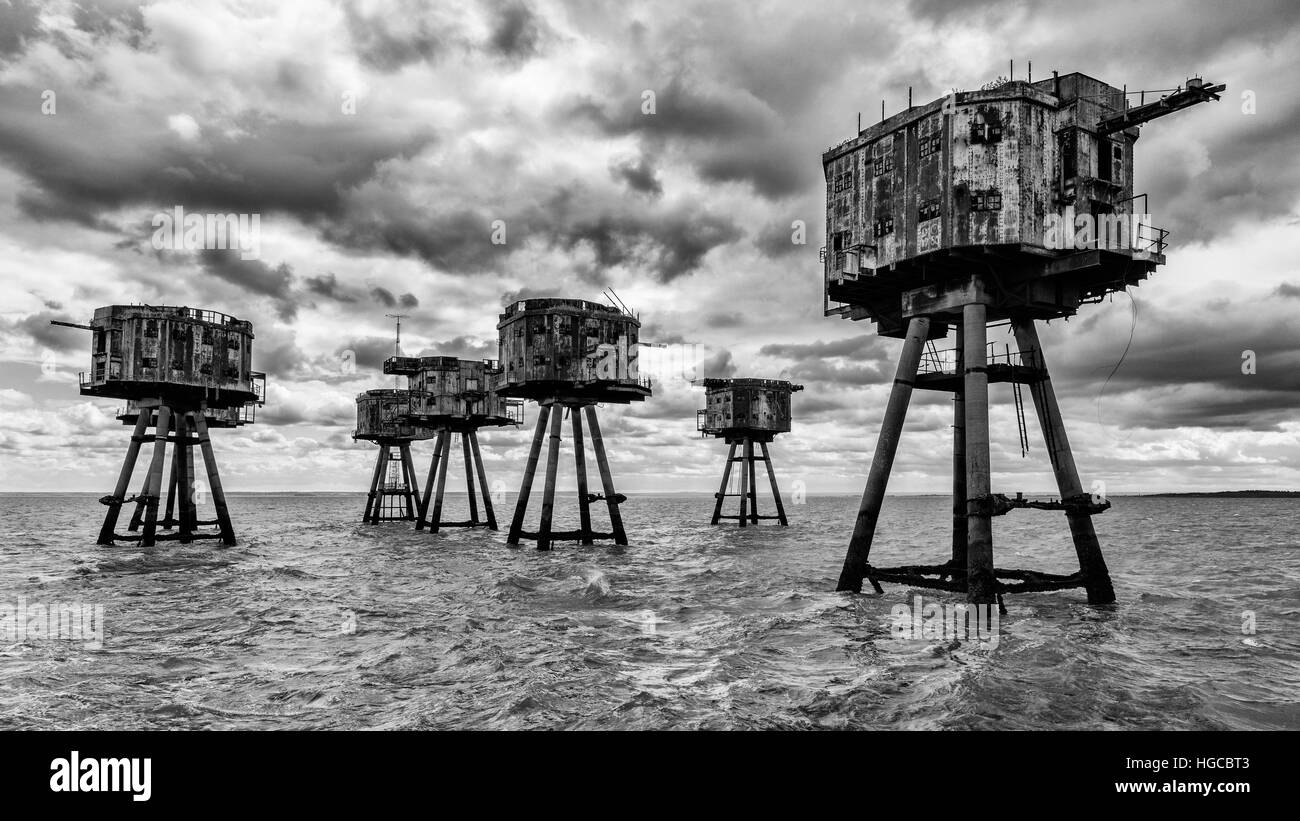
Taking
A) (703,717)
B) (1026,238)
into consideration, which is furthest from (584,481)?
(703,717)

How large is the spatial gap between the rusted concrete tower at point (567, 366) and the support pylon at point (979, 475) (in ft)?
52.2

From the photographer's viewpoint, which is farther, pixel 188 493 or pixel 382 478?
pixel 382 478

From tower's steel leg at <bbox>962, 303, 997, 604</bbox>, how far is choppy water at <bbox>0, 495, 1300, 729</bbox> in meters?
1.13

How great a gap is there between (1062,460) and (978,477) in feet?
9.95

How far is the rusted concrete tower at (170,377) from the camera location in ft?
107

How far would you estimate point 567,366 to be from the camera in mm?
33688

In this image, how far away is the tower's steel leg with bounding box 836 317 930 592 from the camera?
1942 cm

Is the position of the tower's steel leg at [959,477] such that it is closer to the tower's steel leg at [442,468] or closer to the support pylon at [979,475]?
the support pylon at [979,475]

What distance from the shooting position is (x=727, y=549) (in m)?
41.3

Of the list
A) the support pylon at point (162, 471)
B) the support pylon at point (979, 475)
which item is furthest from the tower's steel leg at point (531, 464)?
the support pylon at point (979, 475)

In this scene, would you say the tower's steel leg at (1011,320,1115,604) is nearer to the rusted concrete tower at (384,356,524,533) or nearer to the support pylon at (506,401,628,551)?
the support pylon at (506,401,628,551)

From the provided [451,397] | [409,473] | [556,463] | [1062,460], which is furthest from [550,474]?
[409,473]

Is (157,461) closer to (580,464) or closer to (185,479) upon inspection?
(185,479)

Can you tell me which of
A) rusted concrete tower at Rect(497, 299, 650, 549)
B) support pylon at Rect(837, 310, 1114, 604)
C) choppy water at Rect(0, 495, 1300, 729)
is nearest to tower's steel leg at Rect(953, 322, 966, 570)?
support pylon at Rect(837, 310, 1114, 604)
